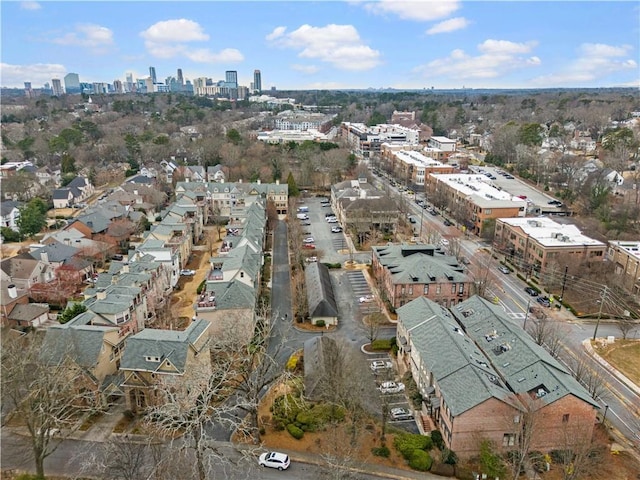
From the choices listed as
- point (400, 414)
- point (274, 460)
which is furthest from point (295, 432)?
point (400, 414)

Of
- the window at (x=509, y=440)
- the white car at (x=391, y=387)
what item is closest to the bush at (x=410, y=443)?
the window at (x=509, y=440)

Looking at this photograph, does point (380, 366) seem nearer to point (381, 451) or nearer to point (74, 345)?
point (381, 451)

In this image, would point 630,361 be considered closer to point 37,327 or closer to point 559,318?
point 559,318

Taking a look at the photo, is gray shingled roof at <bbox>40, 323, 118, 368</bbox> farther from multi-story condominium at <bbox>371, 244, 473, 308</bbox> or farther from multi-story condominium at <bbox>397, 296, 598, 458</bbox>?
multi-story condominium at <bbox>371, 244, 473, 308</bbox>

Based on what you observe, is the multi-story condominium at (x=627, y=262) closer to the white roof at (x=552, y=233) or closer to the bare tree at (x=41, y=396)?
the white roof at (x=552, y=233)

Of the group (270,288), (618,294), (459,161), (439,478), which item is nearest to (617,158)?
(459,161)

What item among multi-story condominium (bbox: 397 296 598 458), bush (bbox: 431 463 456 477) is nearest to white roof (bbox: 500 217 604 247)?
multi-story condominium (bbox: 397 296 598 458)
